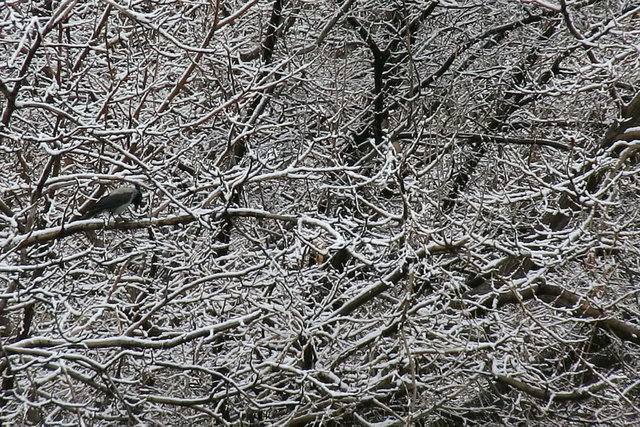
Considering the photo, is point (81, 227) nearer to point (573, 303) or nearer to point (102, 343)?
point (102, 343)

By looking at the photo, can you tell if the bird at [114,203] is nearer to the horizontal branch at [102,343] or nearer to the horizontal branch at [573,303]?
the horizontal branch at [102,343]

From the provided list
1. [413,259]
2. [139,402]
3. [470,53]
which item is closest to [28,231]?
[139,402]

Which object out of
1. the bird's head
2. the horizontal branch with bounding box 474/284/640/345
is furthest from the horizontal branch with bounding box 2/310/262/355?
the horizontal branch with bounding box 474/284/640/345

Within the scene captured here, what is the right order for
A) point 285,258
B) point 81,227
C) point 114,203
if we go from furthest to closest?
point 285,258, point 114,203, point 81,227

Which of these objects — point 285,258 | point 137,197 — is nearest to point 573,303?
point 285,258

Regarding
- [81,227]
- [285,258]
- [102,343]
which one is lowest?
[102,343]

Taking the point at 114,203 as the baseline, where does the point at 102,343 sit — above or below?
below

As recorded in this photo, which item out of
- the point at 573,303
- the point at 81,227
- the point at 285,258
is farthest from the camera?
the point at 573,303

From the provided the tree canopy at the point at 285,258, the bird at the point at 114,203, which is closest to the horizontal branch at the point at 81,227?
the tree canopy at the point at 285,258

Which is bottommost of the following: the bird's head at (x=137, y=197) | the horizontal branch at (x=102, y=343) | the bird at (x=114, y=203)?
the horizontal branch at (x=102, y=343)

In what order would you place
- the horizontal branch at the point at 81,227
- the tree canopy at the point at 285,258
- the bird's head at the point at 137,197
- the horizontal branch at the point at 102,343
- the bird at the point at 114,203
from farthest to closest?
the bird's head at the point at 137,197
the bird at the point at 114,203
the tree canopy at the point at 285,258
the horizontal branch at the point at 81,227
the horizontal branch at the point at 102,343

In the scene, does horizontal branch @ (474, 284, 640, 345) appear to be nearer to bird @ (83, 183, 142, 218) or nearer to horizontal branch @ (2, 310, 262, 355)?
horizontal branch @ (2, 310, 262, 355)

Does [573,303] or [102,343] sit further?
[573,303]

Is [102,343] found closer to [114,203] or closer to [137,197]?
[114,203]
